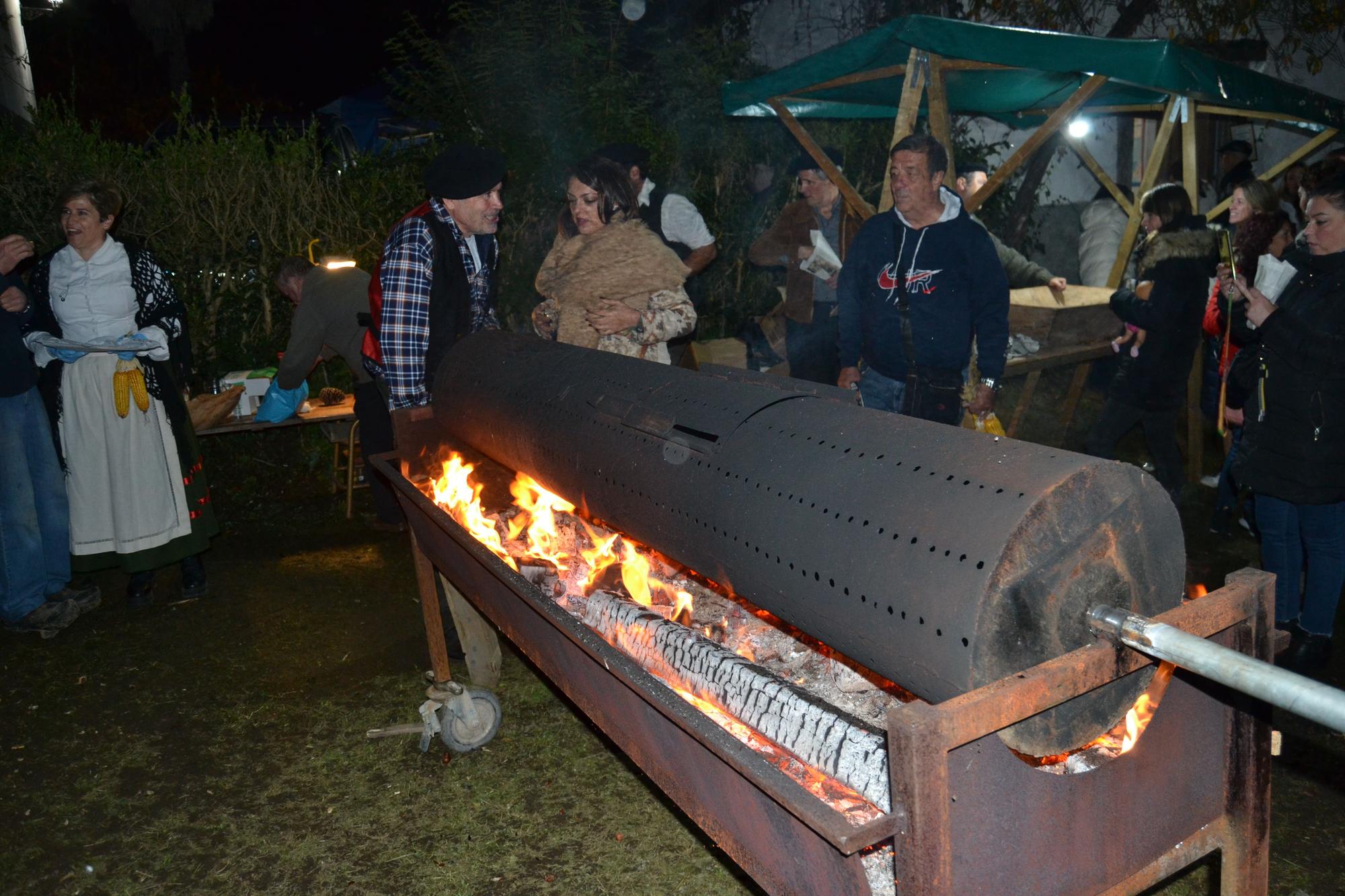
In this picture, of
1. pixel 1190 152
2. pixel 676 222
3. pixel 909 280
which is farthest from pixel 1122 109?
pixel 909 280

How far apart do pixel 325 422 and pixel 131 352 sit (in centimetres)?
200

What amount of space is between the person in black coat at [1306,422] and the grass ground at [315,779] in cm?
62

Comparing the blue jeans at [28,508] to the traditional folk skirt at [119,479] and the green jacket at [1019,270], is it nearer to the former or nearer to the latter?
the traditional folk skirt at [119,479]

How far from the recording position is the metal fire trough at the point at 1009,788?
151cm

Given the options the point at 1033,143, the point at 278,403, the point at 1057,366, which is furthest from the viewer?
the point at 1057,366

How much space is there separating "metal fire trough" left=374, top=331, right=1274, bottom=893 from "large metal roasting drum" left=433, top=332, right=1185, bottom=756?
3.3 inches

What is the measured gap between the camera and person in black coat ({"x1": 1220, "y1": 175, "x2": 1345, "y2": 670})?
3.48m

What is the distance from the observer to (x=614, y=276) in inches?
153

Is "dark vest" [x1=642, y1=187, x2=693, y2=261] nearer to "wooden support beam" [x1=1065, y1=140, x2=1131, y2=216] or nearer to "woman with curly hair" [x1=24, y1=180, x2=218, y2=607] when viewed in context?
"woman with curly hair" [x1=24, y1=180, x2=218, y2=607]

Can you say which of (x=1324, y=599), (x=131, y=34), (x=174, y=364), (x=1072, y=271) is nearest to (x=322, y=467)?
(x=174, y=364)

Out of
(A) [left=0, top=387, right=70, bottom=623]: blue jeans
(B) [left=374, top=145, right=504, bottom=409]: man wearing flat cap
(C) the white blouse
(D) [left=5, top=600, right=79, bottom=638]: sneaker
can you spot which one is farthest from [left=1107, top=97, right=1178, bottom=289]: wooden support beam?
(D) [left=5, top=600, right=79, bottom=638]: sneaker

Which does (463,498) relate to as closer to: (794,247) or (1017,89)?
(794,247)

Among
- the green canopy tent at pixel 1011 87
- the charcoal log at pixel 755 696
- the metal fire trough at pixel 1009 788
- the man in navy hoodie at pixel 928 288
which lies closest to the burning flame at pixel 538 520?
the charcoal log at pixel 755 696

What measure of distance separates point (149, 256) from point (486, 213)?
2208 mm
